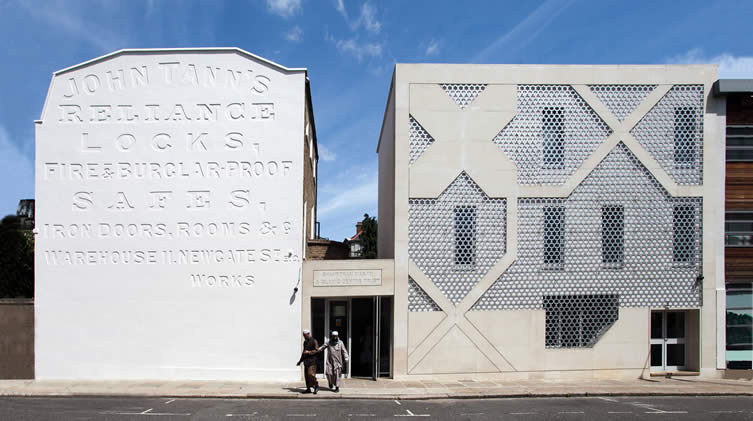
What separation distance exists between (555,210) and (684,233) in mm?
4043

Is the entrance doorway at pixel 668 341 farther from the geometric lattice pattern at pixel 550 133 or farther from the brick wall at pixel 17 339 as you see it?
the brick wall at pixel 17 339

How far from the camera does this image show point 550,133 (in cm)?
1475

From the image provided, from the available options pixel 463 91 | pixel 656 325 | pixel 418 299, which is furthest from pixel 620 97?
pixel 418 299

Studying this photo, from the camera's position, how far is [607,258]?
48.6 feet

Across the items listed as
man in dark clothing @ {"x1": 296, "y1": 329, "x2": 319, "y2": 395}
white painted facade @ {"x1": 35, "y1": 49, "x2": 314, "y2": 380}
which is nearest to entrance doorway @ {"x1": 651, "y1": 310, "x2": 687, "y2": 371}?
man in dark clothing @ {"x1": 296, "y1": 329, "x2": 319, "y2": 395}

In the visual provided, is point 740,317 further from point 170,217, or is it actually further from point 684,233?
point 170,217

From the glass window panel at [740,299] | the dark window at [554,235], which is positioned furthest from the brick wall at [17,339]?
the glass window panel at [740,299]

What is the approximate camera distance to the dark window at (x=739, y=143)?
15.2 m

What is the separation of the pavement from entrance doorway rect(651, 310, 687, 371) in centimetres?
105

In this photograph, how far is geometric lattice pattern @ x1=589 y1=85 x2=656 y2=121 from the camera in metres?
14.8

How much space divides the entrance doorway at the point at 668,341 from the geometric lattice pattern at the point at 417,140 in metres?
8.78

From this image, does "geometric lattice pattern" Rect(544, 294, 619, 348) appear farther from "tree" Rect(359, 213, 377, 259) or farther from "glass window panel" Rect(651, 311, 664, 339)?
"tree" Rect(359, 213, 377, 259)

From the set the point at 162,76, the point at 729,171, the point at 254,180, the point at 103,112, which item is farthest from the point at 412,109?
the point at 729,171

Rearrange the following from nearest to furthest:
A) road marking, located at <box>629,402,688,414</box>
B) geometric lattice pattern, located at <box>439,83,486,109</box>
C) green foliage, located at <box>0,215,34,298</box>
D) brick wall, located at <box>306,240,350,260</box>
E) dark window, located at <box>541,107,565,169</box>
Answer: road marking, located at <box>629,402,688,414</box> → geometric lattice pattern, located at <box>439,83,486,109</box> → dark window, located at <box>541,107,565,169</box> → brick wall, located at <box>306,240,350,260</box> → green foliage, located at <box>0,215,34,298</box>
